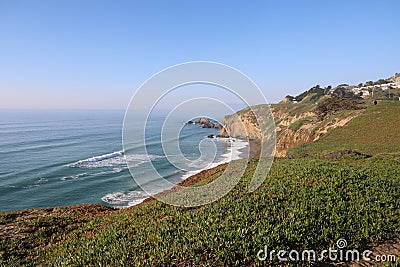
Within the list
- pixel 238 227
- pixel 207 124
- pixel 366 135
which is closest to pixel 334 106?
pixel 366 135

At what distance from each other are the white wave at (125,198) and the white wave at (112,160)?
14478 mm

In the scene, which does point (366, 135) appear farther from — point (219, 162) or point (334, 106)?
point (334, 106)

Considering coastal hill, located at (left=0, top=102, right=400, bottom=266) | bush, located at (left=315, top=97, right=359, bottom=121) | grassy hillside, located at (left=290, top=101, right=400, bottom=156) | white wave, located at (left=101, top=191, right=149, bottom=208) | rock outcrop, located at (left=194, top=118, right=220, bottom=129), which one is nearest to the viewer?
coastal hill, located at (left=0, top=102, right=400, bottom=266)

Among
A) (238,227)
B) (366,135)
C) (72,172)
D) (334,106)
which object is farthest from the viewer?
(334,106)

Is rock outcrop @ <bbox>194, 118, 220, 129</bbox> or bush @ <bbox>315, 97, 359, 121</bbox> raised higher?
bush @ <bbox>315, 97, 359, 121</bbox>

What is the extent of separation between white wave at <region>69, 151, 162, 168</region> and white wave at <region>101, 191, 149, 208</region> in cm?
1448

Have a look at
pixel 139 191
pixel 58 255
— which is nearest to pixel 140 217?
pixel 58 255

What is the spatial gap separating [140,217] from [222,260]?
20.7 ft

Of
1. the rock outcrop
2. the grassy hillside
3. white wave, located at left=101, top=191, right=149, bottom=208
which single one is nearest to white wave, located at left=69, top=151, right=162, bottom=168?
white wave, located at left=101, top=191, right=149, bottom=208

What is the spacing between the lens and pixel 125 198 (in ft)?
101

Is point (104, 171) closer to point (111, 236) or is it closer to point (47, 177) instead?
point (47, 177)

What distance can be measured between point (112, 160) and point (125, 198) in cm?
2281

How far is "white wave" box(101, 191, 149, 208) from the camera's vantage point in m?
28.8

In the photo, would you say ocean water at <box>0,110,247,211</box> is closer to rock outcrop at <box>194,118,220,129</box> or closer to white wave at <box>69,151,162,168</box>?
white wave at <box>69,151,162,168</box>
